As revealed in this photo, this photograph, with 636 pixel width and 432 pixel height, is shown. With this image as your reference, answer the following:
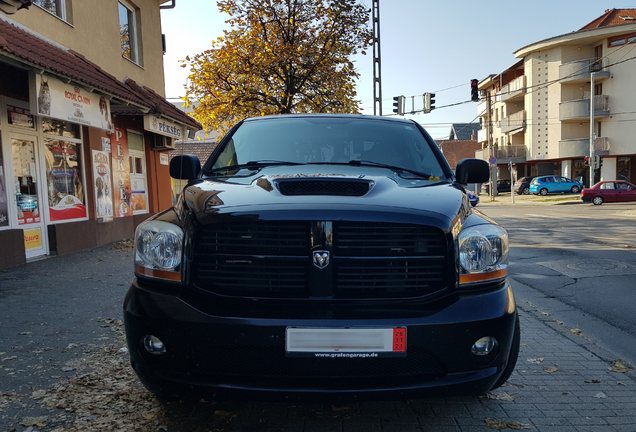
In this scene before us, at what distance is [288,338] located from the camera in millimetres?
2225

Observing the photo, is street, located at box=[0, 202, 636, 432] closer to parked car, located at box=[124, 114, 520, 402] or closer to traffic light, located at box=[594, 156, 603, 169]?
parked car, located at box=[124, 114, 520, 402]

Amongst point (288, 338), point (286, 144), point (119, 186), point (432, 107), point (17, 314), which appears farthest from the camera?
point (432, 107)

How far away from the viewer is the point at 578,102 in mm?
40062

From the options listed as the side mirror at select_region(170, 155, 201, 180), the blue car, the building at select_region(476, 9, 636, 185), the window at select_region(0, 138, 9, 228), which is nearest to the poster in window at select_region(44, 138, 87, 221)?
the window at select_region(0, 138, 9, 228)

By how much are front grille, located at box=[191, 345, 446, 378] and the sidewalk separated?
1.78 ft

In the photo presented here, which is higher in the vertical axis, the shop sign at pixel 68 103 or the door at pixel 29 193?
the shop sign at pixel 68 103

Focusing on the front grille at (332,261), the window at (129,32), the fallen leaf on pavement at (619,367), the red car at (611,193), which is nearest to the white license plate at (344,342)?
the front grille at (332,261)

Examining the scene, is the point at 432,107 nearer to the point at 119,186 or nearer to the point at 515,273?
the point at 119,186

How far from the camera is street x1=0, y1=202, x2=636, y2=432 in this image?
2730 millimetres

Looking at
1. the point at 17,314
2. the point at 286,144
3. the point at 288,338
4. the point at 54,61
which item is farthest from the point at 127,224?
the point at 288,338

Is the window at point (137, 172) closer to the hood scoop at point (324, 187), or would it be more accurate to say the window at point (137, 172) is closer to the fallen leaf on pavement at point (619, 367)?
the hood scoop at point (324, 187)

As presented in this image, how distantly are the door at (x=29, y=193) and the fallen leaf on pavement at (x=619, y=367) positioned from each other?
352 inches

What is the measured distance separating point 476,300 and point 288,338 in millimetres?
879

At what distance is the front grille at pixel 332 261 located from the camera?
2.32 metres
